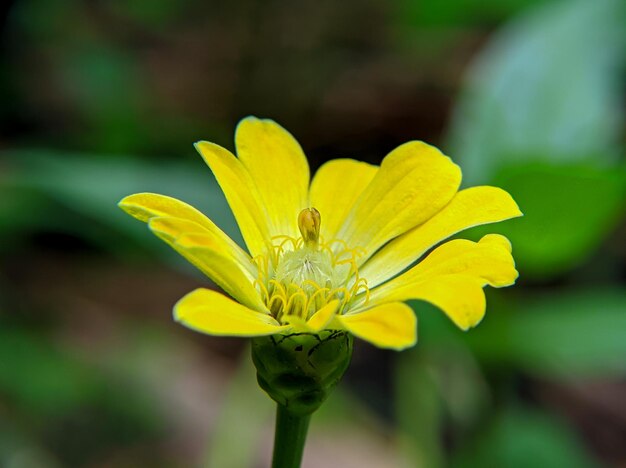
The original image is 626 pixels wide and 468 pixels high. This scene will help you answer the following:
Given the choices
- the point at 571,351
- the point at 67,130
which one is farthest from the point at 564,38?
the point at 67,130

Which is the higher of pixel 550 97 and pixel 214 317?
pixel 550 97

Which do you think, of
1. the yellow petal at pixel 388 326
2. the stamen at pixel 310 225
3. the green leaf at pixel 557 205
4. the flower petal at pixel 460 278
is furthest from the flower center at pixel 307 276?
the green leaf at pixel 557 205

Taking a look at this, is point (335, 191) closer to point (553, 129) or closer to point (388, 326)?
point (388, 326)

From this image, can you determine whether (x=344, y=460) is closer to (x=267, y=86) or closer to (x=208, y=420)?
(x=208, y=420)

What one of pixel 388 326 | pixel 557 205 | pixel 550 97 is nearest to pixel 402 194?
pixel 388 326

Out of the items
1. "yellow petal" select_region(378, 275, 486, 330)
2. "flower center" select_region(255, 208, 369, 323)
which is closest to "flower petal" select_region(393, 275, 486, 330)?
"yellow petal" select_region(378, 275, 486, 330)

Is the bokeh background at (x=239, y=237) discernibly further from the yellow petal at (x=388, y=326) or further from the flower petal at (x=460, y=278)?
the yellow petal at (x=388, y=326)
